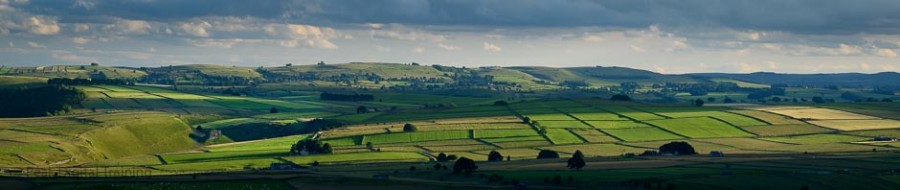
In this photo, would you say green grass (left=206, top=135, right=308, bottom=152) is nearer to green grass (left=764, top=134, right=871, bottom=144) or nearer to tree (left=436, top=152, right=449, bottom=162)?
tree (left=436, top=152, right=449, bottom=162)

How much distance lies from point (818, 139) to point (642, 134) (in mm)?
26328

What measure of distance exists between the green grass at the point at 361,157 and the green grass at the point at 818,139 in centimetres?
5750

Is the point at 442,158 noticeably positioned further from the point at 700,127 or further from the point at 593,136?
the point at 700,127

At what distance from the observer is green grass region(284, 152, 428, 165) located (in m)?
142

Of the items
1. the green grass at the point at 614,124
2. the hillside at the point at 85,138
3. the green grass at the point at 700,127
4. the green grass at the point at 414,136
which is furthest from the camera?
Answer: the green grass at the point at 614,124

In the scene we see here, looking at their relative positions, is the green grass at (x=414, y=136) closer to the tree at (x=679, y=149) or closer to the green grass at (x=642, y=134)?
the green grass at (x=642, y=134)

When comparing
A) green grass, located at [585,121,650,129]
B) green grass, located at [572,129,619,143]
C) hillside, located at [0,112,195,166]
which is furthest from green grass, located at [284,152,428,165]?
green grass, located at [585,121,650,129]

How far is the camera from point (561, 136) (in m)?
174

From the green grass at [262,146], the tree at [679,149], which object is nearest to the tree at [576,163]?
the tree at [679,149]

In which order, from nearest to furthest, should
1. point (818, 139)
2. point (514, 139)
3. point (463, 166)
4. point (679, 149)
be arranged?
point (463, 166) → point (679, 149) → point (818, 139) → point (514, 139)

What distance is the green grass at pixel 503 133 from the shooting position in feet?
573

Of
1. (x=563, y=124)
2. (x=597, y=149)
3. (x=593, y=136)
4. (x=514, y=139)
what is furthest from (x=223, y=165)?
(x=563, y=124)

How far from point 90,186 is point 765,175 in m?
61.6

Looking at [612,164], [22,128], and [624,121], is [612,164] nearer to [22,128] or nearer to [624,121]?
[624,121]
